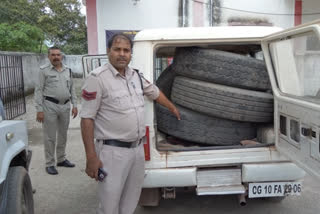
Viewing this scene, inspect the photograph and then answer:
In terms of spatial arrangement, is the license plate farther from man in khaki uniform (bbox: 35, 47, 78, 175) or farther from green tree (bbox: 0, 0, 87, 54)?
green tree (bbox: 0, 0, 87, 54)

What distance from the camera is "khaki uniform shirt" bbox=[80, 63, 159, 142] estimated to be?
230cm

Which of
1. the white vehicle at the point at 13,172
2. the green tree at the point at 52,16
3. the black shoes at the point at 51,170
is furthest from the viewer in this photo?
the green tree at the point at 52,16

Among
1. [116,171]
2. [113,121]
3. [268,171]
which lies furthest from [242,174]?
[113,121]

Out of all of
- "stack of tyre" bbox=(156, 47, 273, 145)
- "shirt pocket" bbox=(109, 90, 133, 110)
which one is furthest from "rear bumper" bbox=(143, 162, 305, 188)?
"shirt pocket" bbox=(109, 90, 133, 110)

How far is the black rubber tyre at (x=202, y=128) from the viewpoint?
9.68 feet

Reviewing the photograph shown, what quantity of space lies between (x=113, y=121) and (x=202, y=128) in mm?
934

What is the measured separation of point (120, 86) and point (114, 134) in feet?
1.13

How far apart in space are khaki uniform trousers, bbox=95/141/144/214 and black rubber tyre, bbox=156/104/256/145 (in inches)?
21.1

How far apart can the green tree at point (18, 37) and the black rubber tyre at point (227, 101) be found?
493 inches

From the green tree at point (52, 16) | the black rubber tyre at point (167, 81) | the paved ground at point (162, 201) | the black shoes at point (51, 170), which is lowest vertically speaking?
the paved ground at point (162, 201)

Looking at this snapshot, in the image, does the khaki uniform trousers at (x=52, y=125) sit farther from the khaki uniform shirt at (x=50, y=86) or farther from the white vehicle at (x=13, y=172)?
the white vehicle at (x=13, y=172)

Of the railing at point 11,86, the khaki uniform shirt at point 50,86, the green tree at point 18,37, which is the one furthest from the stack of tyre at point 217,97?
the green tree at point 18,37

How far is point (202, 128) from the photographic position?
116 inches

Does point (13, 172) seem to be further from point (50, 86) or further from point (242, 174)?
point (50, 86)
